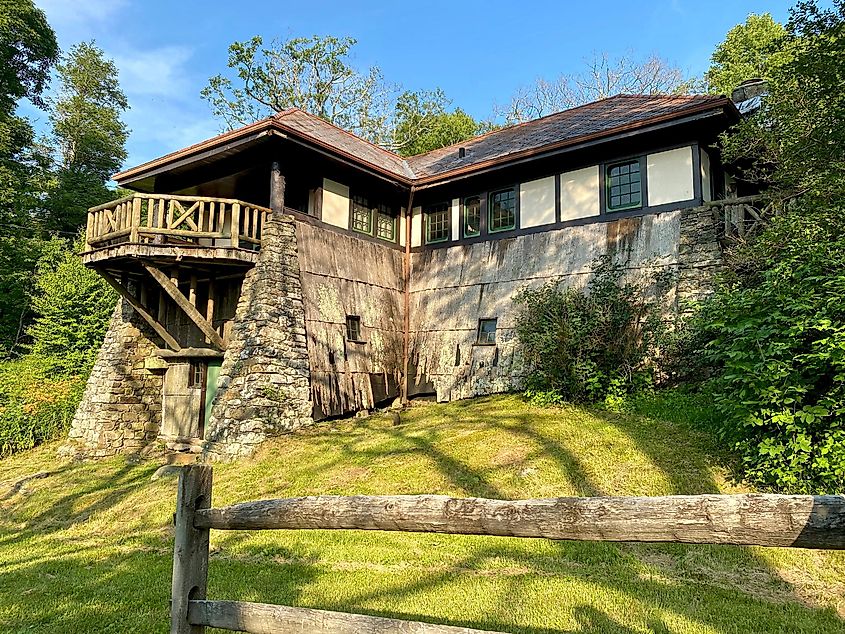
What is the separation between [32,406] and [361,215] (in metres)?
9.97

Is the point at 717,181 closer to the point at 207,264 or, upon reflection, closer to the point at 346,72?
the point at 207,264

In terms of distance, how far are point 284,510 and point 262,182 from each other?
487 inches

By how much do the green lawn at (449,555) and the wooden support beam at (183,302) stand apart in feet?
9.86

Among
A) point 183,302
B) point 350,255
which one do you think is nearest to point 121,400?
point 183,302

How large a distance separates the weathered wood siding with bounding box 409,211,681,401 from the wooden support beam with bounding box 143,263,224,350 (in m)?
4.87

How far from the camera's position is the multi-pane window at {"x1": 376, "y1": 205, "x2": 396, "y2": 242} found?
50.0ft

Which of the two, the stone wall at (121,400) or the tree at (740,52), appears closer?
the stone wall at (121,400)

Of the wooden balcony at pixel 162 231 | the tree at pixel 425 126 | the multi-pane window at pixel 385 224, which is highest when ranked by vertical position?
the tree at pixel 425 126

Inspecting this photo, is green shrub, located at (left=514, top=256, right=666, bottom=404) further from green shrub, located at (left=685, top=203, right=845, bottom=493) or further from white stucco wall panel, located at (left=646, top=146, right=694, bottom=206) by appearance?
green shrub, located at (left=685, top=203, right=845, bottom=493)

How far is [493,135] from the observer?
17.5m

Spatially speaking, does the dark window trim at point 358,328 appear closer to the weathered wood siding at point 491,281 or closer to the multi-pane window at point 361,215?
the weathered wood siding at point 491,281

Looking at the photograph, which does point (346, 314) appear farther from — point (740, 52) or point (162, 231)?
point (740, 52)

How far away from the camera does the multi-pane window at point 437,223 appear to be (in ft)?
50.9

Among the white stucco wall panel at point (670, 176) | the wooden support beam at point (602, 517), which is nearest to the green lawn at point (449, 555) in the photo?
the wooden support beam at point (602, 517)
